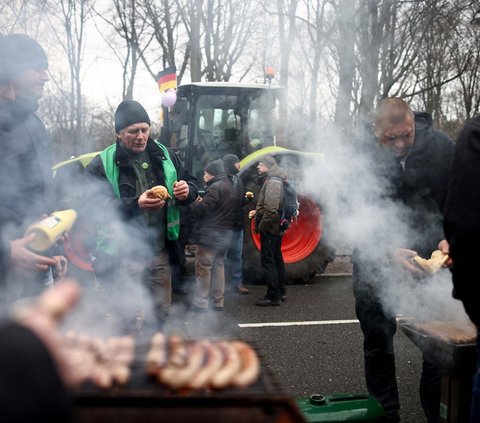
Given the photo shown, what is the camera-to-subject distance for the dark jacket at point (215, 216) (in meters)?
6.10

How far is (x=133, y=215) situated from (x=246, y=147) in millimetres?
4661

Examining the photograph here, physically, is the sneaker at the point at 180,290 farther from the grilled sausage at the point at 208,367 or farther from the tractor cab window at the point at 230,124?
the grilled sausage at the point at 208,367

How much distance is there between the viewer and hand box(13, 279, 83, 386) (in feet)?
3.18

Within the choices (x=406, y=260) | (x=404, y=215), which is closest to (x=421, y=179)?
(x=404, y=215)

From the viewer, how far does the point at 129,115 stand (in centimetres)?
337

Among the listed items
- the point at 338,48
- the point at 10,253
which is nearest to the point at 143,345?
the point at 10,253

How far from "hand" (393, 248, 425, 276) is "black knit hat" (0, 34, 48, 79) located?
94.1 inches

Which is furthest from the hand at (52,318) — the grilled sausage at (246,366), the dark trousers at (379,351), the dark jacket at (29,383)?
the dark trousers at (379,351)

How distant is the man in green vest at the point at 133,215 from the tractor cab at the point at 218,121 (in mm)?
3931

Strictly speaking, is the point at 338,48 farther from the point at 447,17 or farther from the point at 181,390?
the point at 181,390

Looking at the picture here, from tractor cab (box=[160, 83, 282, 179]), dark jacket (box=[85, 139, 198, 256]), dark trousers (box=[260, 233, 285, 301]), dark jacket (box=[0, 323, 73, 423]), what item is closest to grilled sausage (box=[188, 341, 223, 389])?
dark jacket (box=[0, 323, 73, 423])

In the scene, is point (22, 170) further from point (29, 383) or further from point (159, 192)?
point (29, 383)

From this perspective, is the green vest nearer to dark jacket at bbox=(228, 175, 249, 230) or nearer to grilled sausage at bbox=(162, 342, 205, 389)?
grilled sausage at bbox=(162, 342, 205, 389)

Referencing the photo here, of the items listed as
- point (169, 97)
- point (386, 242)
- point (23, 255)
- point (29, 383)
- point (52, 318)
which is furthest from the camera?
point (169, 97)
